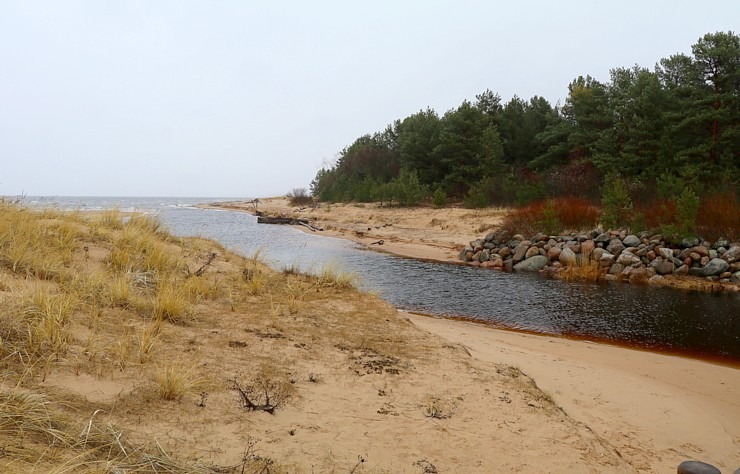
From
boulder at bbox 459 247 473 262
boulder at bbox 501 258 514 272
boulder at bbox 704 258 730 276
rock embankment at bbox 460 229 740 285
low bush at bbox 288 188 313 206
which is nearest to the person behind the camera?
boulder at bbox 704 258 730 276

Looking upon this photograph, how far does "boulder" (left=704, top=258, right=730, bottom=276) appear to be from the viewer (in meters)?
13.7

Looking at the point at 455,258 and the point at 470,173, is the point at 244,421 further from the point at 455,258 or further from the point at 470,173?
the point at 470,173

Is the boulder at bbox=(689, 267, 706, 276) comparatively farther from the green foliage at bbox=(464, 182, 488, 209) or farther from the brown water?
the green foliage at bbox=(464, 182, 488, 209)

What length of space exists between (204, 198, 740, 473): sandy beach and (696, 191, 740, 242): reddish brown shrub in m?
10.2

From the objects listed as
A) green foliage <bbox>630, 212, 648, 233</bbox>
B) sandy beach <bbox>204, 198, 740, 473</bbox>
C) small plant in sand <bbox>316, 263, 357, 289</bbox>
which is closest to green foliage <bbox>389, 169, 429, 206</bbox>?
green foliage <bbox>630, 212, 648, 233</bbox>

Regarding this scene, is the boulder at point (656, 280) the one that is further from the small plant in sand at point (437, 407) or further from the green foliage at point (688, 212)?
the small plant in sand at point (437, 407)

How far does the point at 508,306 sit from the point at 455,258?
800 centimetres

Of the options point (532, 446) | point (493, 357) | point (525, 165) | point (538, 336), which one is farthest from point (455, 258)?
point (525, 165)

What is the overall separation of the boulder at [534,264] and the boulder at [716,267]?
467 cm

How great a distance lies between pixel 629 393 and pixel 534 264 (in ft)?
38.3

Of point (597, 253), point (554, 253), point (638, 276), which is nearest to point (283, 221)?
point (554, 253)

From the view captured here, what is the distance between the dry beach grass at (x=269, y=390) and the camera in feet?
9.25

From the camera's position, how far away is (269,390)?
12.6ft

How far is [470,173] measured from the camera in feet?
126
